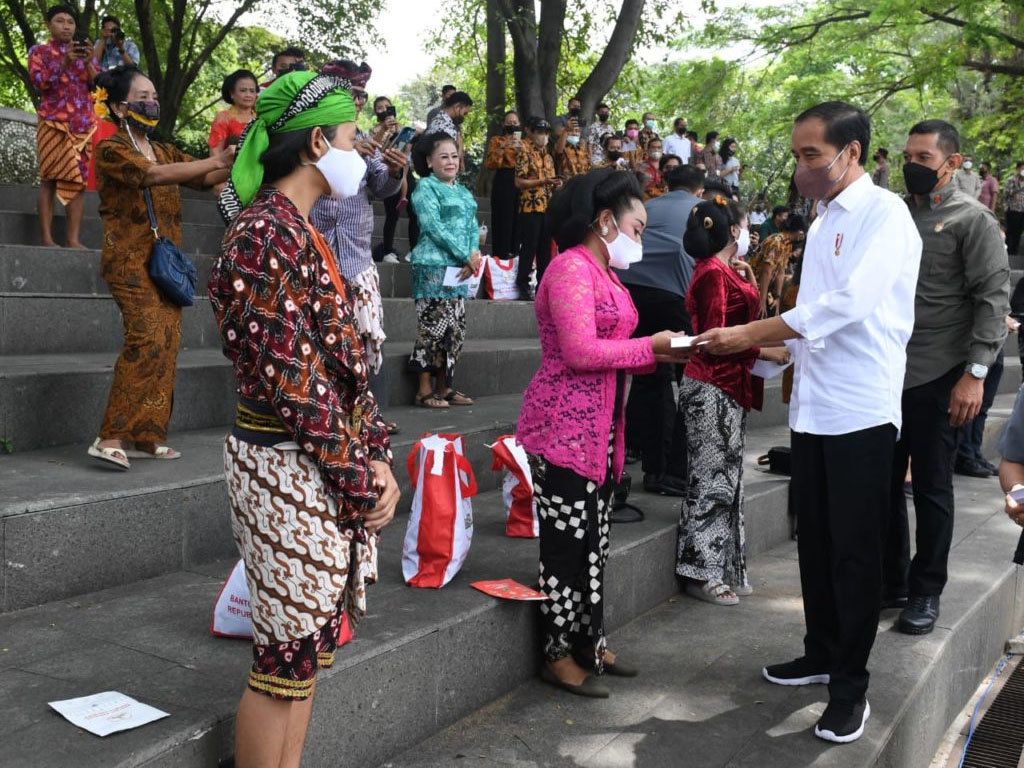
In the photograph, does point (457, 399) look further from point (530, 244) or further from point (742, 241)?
point (530, 244)

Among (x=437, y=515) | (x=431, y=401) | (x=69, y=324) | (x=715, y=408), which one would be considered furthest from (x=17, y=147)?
(x=715, y=408)

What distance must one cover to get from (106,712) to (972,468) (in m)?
7.43

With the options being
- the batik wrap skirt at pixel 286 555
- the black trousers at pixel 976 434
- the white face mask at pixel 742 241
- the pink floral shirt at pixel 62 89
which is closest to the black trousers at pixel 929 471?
the white face mask at pixel 742 241

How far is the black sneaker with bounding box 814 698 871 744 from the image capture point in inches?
136

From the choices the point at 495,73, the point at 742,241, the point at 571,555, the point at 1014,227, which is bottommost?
the point at 571,555

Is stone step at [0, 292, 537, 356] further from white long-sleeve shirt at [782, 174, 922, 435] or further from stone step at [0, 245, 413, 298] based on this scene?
white long-sleeve shirt at [782, 174, 922, 435]

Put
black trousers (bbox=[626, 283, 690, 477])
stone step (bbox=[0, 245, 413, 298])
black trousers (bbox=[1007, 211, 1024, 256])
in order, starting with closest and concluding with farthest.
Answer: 1. black trousers (bbox=[626, 283, 690, 477])
2. stone step (bbox=[0, 245, 413, 298])
3. black trousers (bbox=[1007, 211, 1024, 256])

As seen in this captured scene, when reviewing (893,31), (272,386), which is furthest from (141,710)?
(893,31)

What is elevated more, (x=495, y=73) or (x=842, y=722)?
(x=495, y=73)

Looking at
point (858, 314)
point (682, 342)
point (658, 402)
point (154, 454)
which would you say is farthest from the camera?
point (658, 402)

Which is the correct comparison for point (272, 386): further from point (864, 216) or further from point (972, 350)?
point (972, 350)

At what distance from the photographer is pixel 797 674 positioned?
398 centimetres

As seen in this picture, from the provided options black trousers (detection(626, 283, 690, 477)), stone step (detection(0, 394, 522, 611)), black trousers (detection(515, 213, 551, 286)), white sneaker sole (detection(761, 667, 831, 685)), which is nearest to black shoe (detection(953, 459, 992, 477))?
black trousers (detection(626, 283, 690, 477))

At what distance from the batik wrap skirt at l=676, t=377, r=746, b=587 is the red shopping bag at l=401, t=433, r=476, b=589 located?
1264 millimetres
